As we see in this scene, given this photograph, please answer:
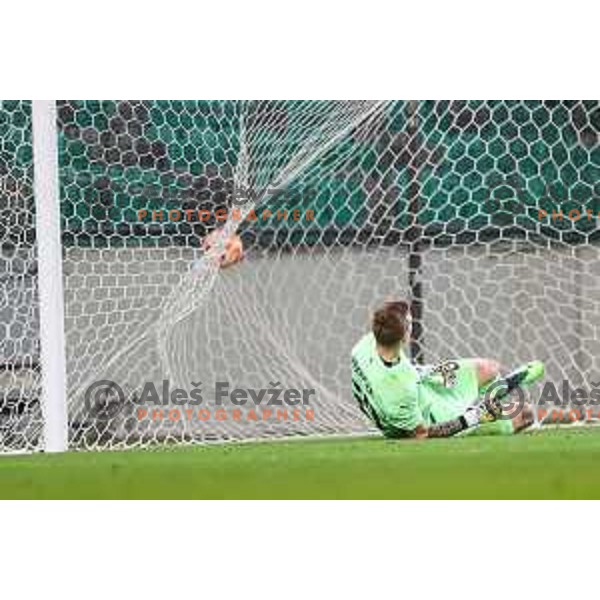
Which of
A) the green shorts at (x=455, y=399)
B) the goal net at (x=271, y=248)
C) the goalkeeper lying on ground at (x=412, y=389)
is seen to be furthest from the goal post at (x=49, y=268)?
the green shorts at (x=455, y=399)

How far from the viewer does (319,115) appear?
1.91m

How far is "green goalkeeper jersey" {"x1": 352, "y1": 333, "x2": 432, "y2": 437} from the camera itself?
1.91m

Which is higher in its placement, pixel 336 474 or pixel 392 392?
pixel 392 392

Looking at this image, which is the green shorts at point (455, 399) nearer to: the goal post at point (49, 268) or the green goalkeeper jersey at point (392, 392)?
the green goalkeeper jersey at point (392, 392)

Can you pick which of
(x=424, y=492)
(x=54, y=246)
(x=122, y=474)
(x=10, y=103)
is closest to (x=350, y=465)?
(x=424, y=492)

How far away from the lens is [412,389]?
1.91 metres

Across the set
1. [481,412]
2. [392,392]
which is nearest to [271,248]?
[392,392]

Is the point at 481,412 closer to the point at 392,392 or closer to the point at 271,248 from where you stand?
the point at 392,392

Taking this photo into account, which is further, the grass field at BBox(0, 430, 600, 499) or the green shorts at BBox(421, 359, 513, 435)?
the green shorts at BBox(421, 359, 513, 435)

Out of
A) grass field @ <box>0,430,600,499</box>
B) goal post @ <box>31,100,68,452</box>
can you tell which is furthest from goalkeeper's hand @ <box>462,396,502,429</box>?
goal post @ <box>31,100,68,452</box>

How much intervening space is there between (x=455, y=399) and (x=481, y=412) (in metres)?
0.06

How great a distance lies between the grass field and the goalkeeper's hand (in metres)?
0.10

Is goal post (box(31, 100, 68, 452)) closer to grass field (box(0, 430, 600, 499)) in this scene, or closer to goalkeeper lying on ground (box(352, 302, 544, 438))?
grass field (box(0, 430, 600, 499))

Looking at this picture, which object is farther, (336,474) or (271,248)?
(271,248)
